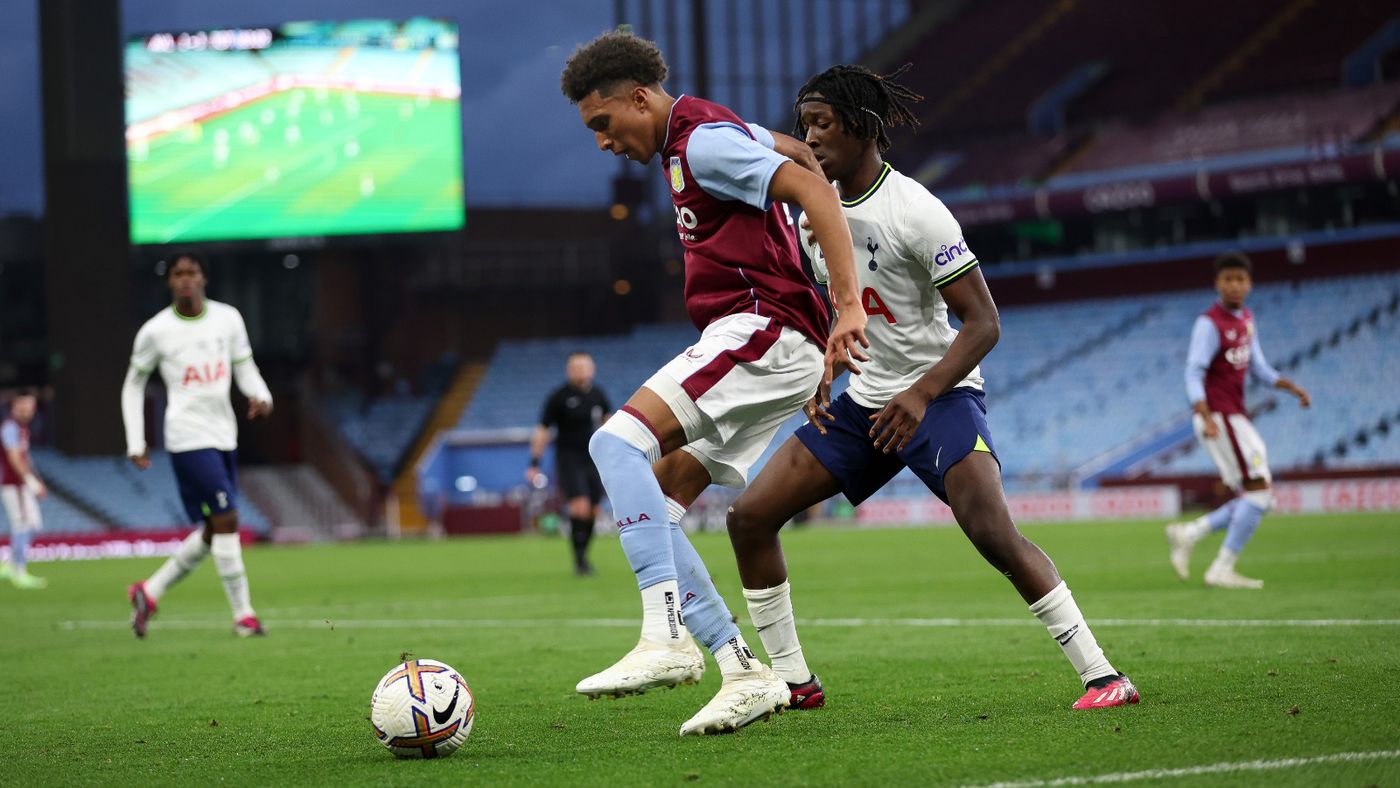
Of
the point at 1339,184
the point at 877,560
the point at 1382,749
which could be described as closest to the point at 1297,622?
the point at 1382,749

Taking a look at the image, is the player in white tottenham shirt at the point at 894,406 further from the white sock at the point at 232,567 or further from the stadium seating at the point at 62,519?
the stadium seating at the point at 62,519

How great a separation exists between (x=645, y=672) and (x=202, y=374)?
6.59m

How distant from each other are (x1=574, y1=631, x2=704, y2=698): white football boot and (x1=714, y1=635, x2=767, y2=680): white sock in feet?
→ 0.50

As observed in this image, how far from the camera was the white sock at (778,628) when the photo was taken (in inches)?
235

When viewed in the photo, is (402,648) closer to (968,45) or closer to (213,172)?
(213,172)

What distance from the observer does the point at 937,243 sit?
5531 millimetres

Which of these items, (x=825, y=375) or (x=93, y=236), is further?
(x=93, y=236)

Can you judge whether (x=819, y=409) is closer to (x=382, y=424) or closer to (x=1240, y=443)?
(x=1240, y=443)

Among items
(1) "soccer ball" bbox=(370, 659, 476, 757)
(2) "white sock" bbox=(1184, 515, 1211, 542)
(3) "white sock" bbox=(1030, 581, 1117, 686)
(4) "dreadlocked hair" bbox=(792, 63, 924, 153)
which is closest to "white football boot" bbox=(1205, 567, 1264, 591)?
(2) "white sock" bbox=(1184, 515, 1211, 542)

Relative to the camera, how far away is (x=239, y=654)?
935cm

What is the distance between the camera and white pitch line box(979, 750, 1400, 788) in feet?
13.6

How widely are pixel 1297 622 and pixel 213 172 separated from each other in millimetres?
33257

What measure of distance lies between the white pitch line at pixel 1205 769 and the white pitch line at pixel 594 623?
4.07 metres

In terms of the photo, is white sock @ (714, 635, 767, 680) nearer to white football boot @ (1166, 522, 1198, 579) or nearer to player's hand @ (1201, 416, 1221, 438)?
player's hand @ (1201, 416, 1221, 438)
